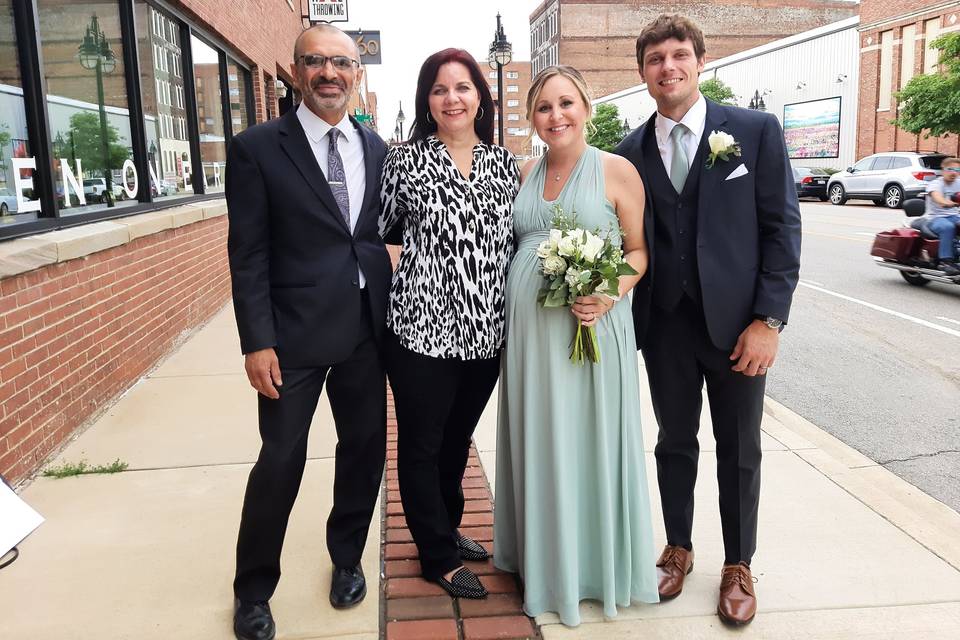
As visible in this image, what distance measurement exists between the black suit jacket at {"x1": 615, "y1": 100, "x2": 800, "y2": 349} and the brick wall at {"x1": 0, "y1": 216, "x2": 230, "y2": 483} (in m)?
3.51

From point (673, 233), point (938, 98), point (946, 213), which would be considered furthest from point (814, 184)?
point (673, 233)

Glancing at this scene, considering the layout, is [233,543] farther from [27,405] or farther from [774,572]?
[774,572]

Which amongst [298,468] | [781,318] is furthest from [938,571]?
[298,468]

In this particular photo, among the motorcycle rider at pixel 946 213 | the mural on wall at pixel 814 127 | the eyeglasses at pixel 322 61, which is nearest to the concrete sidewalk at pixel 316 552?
the eyeglasses at pixel 322 61

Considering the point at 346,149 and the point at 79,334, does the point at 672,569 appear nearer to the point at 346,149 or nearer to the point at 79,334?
the point at 346,149

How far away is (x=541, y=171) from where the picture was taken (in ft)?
10.3

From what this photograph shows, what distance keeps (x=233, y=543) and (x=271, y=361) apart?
1.28m

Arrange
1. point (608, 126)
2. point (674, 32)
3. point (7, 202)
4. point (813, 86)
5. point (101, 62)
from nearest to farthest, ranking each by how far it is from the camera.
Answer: point (674, 32) → point (7, 202) → point (101, 62) → point (813, 86) → point (608, 126)

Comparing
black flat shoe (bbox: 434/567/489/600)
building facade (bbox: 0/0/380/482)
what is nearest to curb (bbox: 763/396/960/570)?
black flat shoe (bbox: 434/567/489/600)

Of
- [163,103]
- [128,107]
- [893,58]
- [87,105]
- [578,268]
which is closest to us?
[578,268]

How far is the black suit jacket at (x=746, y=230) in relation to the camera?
9.56 ft

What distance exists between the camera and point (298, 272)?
9.43 ft

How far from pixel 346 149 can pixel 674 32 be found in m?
1.28

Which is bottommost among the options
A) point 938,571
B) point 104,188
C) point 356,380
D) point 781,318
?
point 938,571
